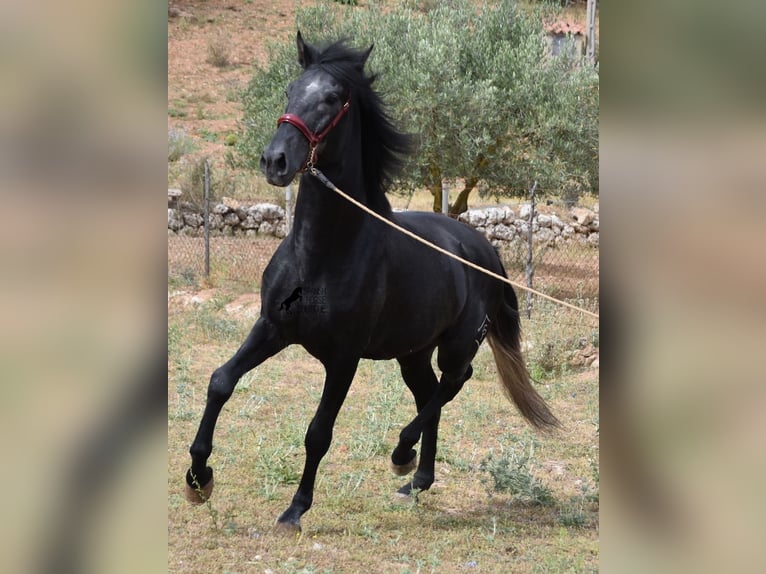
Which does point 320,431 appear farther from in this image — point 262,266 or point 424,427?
point 262,266

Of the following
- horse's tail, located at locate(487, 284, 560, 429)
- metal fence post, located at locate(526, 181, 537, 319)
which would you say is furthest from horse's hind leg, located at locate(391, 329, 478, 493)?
metal fence post, located at locate(526, 181, 537, 319)

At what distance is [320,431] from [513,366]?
1978 mm

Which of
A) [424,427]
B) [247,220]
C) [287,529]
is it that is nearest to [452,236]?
[424,427]

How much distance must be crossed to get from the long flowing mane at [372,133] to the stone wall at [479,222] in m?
12.8

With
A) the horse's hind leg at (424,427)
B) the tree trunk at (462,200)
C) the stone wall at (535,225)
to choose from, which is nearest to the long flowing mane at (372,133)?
the horse's hind leg at (424,427)

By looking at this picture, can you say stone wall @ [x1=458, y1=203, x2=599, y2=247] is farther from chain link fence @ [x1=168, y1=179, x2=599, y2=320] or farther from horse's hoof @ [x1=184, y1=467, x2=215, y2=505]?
horse's hoof @ [x1=184, y1=467, x2=215, y2=505]

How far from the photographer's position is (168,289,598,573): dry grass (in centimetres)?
416

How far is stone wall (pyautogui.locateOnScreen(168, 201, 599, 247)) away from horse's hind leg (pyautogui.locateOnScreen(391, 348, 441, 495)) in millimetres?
11969

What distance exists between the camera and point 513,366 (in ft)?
19.5

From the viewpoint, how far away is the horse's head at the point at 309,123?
379 centimetres
